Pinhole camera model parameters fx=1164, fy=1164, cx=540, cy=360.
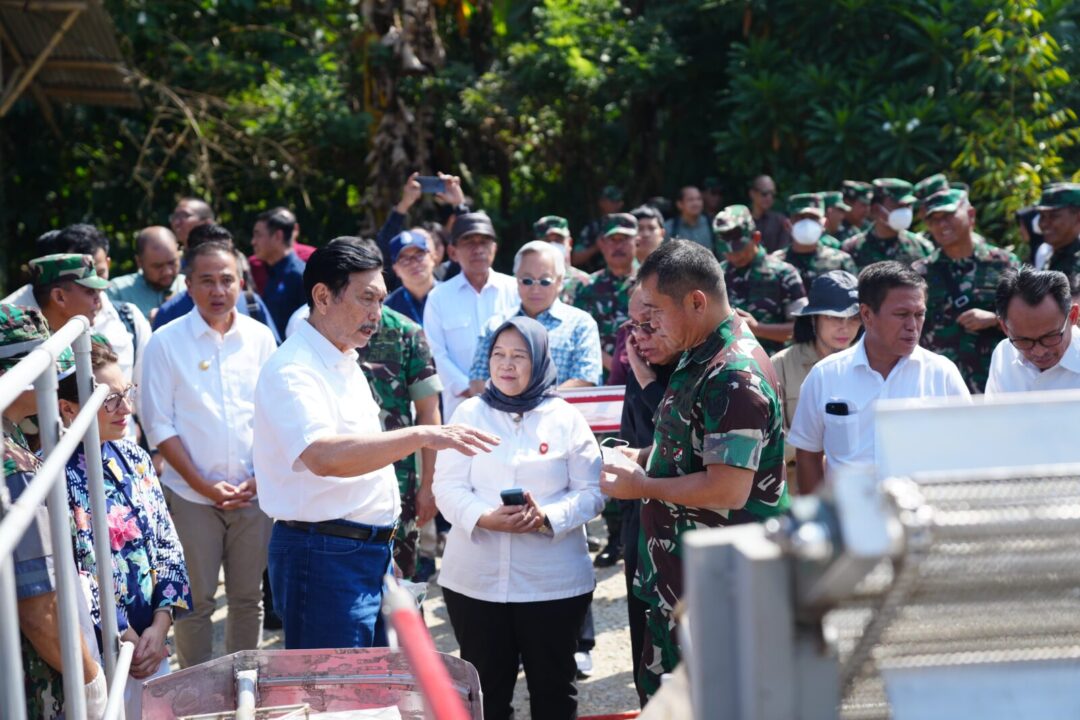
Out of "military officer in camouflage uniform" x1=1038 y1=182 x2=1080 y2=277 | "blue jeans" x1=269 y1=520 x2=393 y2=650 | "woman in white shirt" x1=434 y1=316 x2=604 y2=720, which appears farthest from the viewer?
"military officer in camouflage uniform" x1=1038 y1=182 x2=1080 y2=277

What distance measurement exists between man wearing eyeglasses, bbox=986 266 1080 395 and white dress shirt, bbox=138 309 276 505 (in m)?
3.15

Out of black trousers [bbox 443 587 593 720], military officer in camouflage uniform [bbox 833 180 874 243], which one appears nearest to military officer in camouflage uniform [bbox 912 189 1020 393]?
black trousers [bbox 443 587 593 720]

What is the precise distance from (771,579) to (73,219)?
14.5 m

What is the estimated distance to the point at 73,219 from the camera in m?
14.4

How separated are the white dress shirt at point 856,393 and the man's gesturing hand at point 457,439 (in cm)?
127

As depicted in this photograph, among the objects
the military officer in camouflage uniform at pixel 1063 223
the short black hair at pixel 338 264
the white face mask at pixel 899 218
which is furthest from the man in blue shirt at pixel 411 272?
the military officer in camouflage uniform at pixel 1063 223

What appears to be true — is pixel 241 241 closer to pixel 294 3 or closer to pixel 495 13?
pixel 294 3

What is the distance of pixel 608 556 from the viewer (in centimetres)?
713

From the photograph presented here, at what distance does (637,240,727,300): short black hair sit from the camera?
11.4ft

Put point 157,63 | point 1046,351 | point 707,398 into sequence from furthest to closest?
point 157,63, point 1046,351, point 707,398

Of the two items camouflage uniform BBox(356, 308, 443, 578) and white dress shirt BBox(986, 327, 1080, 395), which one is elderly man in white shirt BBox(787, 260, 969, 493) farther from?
camouflage uniform BBox(356, 308, 443, 578)

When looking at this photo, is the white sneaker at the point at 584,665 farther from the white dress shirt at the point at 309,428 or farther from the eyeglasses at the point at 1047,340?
the eyeglasses at the point at 1047,340

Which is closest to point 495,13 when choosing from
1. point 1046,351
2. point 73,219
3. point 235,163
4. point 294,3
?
point 294,3

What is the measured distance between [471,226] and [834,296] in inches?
102
